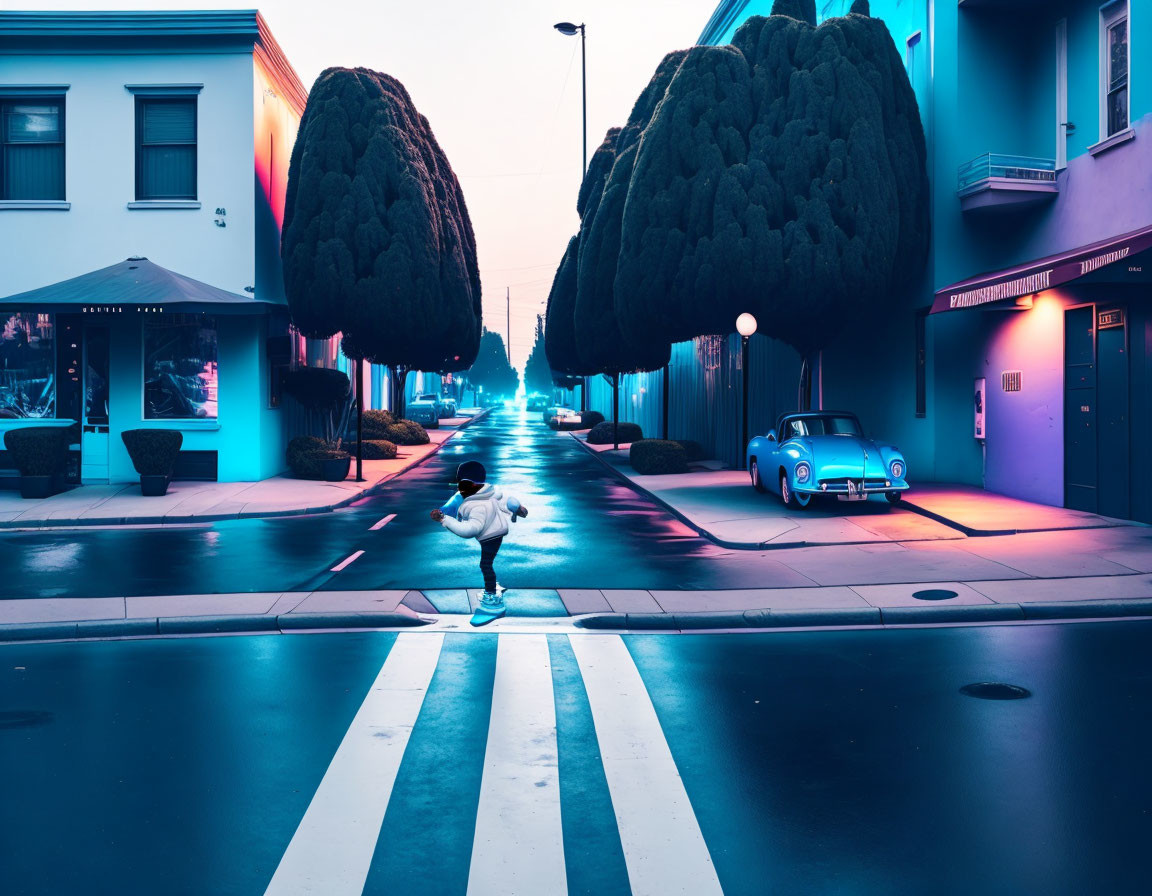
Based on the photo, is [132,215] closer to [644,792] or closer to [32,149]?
[32,149]

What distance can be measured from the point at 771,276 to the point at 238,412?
10668mm

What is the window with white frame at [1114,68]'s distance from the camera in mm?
15445

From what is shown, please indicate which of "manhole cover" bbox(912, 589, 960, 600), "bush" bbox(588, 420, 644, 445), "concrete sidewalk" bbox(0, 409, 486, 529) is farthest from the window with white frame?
"bush" bbox(588, 420, 644, 445)

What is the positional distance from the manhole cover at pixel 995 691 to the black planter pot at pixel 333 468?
1742 cm

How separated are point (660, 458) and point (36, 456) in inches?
502

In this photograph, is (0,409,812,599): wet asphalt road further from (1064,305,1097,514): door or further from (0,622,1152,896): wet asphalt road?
(1064,305,1097,514): door

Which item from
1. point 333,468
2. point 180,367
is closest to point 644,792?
point 333,468

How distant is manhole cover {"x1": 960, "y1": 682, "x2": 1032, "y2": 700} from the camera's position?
6.92 metres

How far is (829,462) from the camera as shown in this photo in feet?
54.0

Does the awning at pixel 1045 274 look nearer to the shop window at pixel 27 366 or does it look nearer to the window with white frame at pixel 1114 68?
the window with white frame at pixel 1114 68

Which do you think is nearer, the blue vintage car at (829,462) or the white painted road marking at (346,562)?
the white painted road marking at (346,562)

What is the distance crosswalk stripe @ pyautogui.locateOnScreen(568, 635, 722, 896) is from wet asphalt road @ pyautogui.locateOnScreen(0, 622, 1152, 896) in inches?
1.7

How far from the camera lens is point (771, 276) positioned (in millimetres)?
19234

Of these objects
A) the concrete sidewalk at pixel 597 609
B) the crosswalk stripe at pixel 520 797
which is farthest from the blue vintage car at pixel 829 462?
the crosswalk stripe at pixel 520 797
